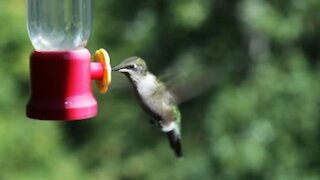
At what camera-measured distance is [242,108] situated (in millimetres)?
6434

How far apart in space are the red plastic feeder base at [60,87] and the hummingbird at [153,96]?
31 centimetres

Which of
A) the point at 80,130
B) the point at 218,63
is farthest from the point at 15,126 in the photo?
the point at 80,130

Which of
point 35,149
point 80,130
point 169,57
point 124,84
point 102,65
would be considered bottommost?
point 80,130

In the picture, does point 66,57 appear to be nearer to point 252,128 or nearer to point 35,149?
point 35,149

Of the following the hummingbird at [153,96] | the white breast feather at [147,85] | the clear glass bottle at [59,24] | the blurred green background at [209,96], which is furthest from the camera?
the blurred green background at [209,96]

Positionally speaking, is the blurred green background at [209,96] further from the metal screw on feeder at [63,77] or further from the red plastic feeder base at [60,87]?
the red plastic feeder base at [60,87]

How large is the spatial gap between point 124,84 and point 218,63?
346 cm

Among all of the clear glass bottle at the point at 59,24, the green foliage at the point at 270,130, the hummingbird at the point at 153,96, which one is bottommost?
the green foliage at the point at 270,130

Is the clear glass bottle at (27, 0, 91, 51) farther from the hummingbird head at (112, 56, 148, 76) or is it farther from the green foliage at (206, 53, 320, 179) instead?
the green foliage at (206, 53, 320, 179)

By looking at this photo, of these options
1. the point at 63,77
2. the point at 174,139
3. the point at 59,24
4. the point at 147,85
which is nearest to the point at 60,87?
the point at 63,77

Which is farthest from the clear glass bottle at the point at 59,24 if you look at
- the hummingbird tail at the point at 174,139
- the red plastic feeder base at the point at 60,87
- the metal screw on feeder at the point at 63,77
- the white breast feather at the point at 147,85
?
the hummingbird tail at the point at 174,139

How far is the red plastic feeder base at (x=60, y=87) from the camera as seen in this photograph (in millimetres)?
3057

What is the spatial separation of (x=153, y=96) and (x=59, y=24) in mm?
729

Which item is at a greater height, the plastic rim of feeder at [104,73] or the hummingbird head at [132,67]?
the plastic rim of feeder at [104,73]
